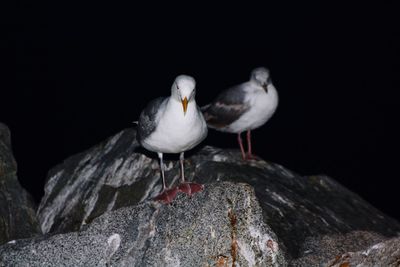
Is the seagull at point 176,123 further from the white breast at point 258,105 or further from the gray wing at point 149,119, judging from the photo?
the white breast at point 258,105

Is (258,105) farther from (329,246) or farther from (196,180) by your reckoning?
(329,246)

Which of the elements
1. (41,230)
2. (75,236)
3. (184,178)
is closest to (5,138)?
(41,230)

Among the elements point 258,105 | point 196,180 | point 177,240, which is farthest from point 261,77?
point 177,240

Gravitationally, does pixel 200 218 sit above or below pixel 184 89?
below

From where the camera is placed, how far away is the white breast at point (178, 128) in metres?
7.27

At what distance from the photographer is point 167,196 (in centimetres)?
671

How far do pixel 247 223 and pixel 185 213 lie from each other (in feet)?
Result: 1.87

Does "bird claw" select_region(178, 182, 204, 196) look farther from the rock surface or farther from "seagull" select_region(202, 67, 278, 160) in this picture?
"seagull" select_region(202, 67, 278, 160)

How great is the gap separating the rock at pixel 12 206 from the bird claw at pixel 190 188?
83.6 inches

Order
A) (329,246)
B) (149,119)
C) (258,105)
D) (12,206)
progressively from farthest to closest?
(258,105)
(12,206)
(149,119)
(329,246)

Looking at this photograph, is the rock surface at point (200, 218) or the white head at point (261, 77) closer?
the rock surface at point (200, 218)

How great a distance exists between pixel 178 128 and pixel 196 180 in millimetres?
1273

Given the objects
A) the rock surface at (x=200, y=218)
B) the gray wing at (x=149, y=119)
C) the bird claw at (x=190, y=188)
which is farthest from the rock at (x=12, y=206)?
the bird claw at (x=190, y=188)

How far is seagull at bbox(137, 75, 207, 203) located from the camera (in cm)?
712
